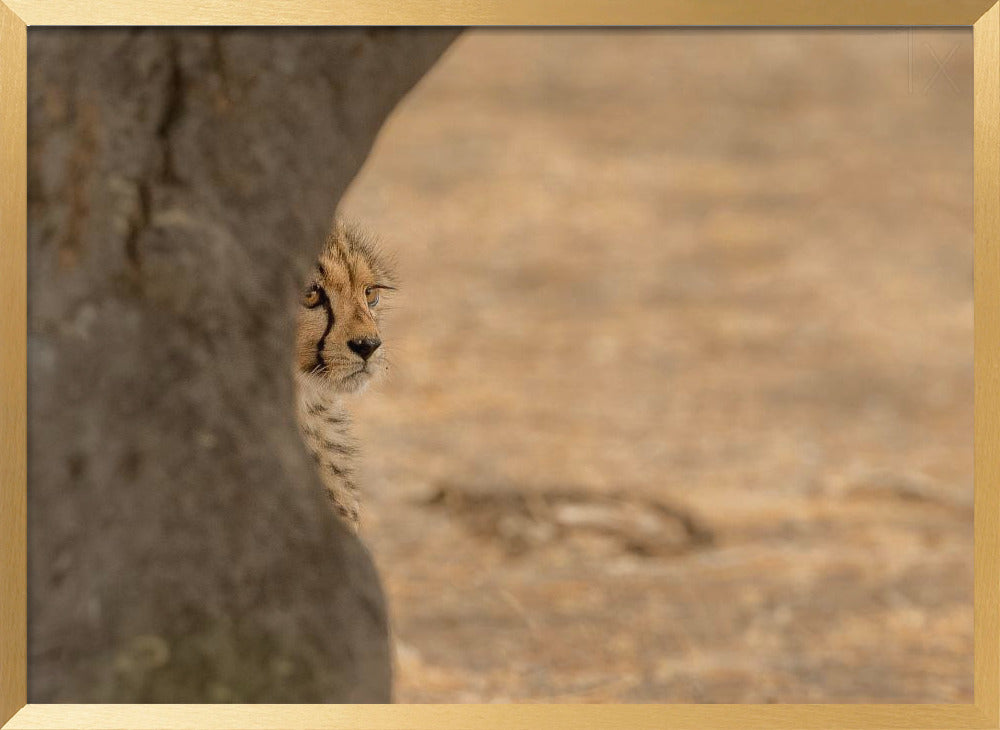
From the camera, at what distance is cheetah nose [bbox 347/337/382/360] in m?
2.03

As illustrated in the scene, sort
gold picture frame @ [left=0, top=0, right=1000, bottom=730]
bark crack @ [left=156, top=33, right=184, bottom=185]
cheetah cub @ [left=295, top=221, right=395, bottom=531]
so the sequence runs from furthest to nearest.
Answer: cheetah cub @ [left=295, top=221, right=395, bottom=531] < bark crack @ [left=156, top=33, right=184, bottom=185] < gold picture frame @ [left=0, top=0, right=1000, bottom=730]

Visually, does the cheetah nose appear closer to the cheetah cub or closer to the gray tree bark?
the cheetah cub

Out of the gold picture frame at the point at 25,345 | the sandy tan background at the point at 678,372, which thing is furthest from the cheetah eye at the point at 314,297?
the gold picture frame at the point at 25,345

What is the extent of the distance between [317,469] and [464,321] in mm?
5043

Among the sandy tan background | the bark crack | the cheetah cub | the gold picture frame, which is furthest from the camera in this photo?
the sandy tan background

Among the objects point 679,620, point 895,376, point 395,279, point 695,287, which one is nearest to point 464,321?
point 695,287

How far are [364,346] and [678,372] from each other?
4792mm

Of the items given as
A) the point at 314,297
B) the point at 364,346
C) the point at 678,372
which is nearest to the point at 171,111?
the point at 314,297

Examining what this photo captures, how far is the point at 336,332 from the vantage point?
2.04m

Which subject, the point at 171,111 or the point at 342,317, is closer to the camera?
the point at 171,111

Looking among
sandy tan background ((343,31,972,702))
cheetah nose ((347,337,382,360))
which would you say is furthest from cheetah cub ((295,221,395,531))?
sandy tan background ((343,31,972,702))

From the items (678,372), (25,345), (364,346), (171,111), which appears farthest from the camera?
(678,372)

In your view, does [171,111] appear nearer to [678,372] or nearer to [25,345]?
[25,345]

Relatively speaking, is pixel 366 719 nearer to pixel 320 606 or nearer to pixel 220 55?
pixel 320 606
